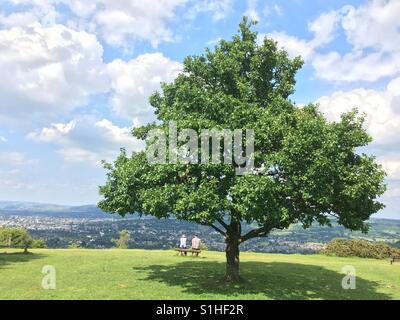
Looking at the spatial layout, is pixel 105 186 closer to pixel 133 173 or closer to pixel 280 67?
pixel 133 173

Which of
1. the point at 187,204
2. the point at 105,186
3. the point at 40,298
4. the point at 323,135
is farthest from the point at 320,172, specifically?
the point at 40,298

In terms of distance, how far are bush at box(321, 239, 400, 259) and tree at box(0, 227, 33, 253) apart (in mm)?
42649

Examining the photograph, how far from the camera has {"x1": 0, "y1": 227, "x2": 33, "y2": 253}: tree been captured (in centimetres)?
6234

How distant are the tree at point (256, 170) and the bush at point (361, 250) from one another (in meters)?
32.1

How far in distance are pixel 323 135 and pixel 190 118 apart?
815cm

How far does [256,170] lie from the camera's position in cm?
2794

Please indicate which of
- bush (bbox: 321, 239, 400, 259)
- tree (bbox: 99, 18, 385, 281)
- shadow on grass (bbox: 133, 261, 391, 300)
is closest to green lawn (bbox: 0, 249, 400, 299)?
shadow on grass (bbox: 133, 261, 391, 300)

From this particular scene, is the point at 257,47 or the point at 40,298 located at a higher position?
the point at 257,47

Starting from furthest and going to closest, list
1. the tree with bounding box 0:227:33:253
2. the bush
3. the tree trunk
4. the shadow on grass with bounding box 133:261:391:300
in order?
1. the tree with bounding box 0:227:33:253
2. the bush
3. the tree trunk
4. the shadow on grass with bounding box 133:261:391:300

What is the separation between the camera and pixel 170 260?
4422cm

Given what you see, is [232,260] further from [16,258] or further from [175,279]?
[16,258]

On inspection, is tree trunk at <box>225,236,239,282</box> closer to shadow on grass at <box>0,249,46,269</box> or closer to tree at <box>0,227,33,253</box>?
shadow on grass at <box>0,249,46,269</box>

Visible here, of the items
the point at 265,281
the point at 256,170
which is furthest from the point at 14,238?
the point at 256,170

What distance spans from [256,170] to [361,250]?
126ft
